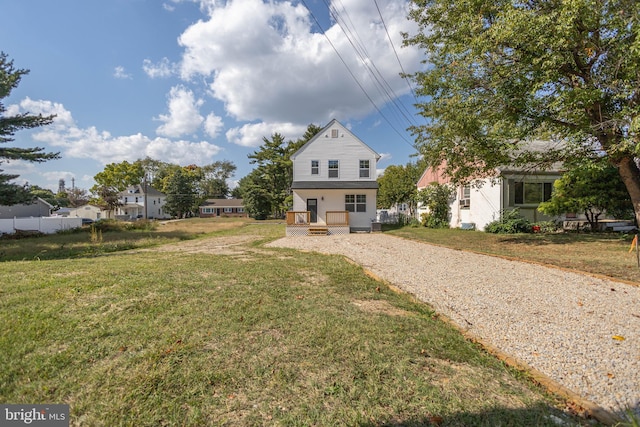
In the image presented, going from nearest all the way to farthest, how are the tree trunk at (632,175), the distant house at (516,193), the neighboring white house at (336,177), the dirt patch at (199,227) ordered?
1. the tree trunk at (632,175)
2. the distant house at (516,193)
3. the neighboring white house at (336,177)
4. the dirt patch at (199,227)

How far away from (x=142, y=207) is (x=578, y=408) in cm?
6680

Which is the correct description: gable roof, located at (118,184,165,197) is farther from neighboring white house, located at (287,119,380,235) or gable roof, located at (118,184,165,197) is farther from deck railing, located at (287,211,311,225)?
deck railing, located at (287,211,311,225)

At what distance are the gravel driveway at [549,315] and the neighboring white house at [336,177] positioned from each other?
36.7 feet

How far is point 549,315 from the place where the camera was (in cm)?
415

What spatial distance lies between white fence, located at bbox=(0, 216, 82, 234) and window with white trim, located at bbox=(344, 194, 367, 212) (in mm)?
22340

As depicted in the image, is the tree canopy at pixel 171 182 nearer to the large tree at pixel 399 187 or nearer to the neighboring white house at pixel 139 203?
the neighboring white house at pixel 139 203

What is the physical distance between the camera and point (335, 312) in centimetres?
411

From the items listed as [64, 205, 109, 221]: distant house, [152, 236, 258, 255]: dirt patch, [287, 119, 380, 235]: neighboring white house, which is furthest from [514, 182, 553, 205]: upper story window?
[64, 205, 109, 221]: distant house

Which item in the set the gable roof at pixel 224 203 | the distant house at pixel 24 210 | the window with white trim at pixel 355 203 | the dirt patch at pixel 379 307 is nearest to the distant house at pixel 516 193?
the window with white trim at pixel 355 203

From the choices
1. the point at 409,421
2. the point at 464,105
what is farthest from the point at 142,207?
the point at 409,421

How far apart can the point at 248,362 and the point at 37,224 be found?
2771 centimetres

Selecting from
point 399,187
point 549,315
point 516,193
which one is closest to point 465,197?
point 516,193

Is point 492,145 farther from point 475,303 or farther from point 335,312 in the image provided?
point 335,312

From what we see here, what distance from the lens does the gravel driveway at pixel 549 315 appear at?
106 inches
